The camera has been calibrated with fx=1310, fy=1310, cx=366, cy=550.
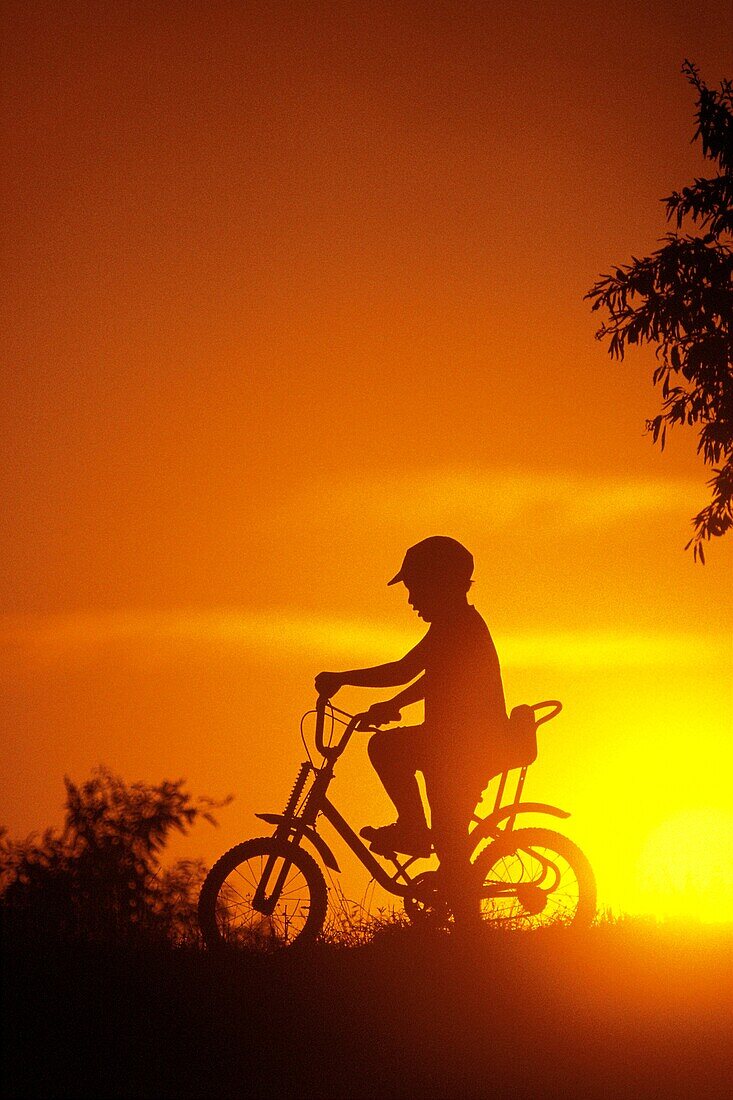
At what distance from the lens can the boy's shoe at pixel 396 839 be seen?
974 cm

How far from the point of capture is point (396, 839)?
9750 millimetres

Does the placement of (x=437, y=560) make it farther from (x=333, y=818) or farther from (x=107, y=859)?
(x=107, y=859)

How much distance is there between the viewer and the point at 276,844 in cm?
945

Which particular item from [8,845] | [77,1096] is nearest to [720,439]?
[8,845]

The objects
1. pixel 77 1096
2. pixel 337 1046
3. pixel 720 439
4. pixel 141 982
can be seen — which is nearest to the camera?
pixel 77 1096

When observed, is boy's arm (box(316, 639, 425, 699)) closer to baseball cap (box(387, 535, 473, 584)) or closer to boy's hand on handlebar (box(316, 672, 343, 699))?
boy's hand on handlebar (box(316, 672, 343, 699))

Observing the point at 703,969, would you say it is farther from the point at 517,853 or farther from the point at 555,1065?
the point at 555,1065

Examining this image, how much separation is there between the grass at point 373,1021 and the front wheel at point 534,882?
32 centimetres

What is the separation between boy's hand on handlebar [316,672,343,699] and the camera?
989 centimetres

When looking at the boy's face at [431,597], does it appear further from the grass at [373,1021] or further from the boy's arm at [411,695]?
the grass at [373,1021]

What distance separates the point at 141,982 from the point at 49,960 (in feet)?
2.17

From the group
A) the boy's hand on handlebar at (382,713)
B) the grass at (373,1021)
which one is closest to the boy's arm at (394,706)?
the boy's hand on handlebar at (382,713)

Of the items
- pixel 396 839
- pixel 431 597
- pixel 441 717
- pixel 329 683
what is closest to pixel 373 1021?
pixel 396 839

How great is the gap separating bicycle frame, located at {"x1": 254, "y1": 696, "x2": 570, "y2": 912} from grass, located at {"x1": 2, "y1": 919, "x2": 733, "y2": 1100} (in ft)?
1.48
